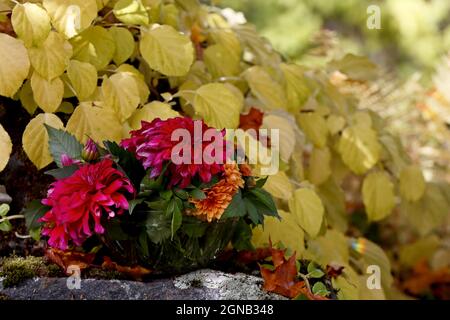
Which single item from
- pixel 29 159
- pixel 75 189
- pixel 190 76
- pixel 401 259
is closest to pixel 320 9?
pixel 401 259

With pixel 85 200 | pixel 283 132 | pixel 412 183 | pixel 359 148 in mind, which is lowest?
pixel 412 183

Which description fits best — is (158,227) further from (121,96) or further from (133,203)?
(121,96)

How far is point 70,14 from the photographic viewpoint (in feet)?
4.85

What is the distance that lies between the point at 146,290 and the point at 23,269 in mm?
245

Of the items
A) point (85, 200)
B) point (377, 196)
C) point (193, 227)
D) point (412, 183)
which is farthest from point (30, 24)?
point (412, 183)

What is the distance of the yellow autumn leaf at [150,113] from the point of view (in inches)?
62.6

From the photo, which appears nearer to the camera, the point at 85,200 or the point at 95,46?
the point at 85,200

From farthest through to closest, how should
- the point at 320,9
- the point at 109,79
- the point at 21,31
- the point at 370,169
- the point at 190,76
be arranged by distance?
the point at 320,9
the point at 370,169
the point at 190,76
the point at 109,79
the point at 21,31

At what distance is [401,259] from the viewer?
289cm

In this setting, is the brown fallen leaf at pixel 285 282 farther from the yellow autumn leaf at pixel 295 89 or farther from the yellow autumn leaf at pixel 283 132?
the yellow autumn leaf at pixel 295 89

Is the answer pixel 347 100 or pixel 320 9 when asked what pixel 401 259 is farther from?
pixel 320 9

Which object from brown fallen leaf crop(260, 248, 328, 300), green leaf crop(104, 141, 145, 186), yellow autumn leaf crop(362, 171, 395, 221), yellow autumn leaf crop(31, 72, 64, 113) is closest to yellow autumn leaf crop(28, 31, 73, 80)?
yellow autumn leaf crop(31, 72, 64, 113)

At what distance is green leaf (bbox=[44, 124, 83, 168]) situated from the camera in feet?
4.60
